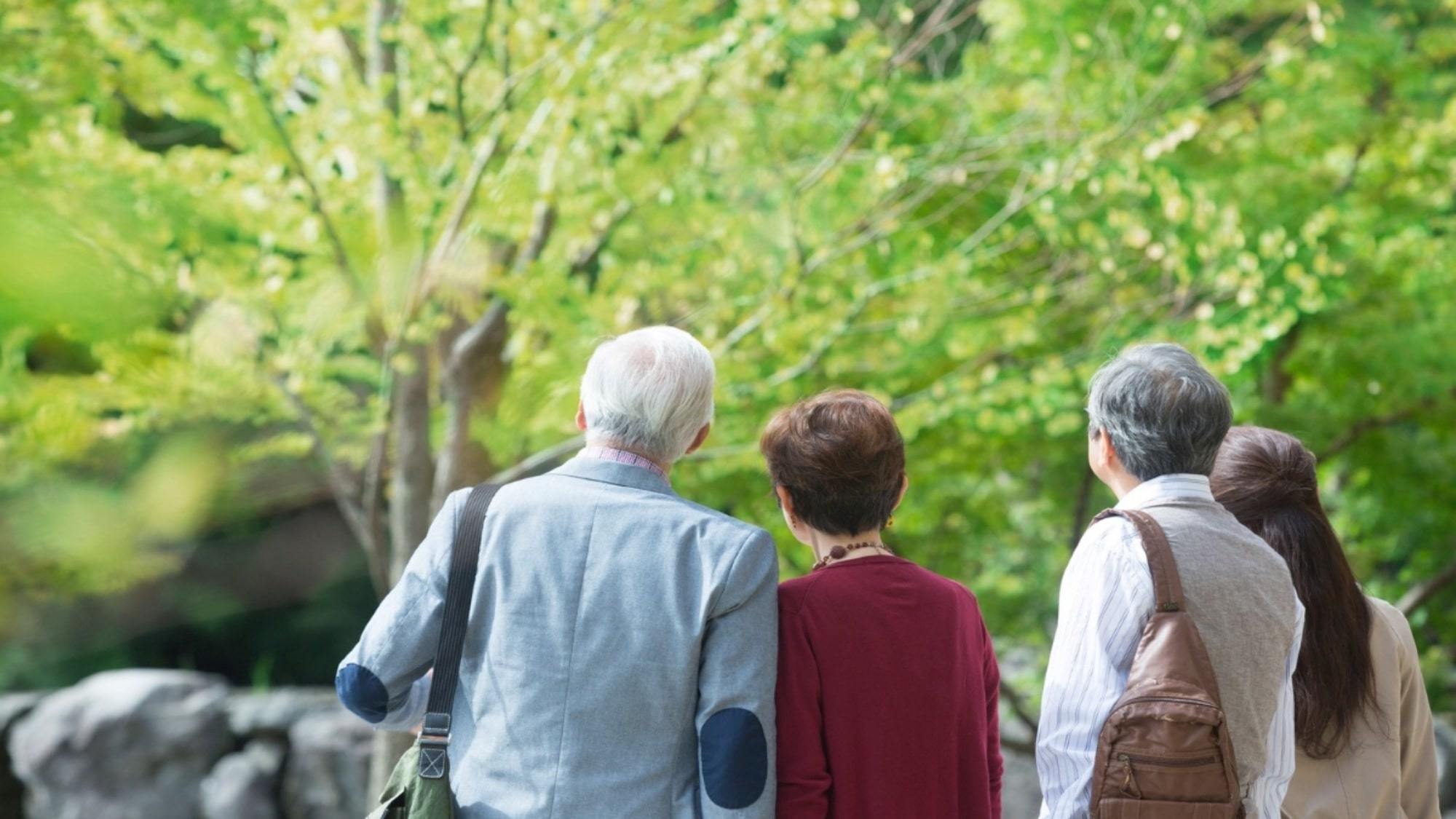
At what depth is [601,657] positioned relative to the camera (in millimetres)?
1729

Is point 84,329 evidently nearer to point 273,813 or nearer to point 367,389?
point 367,389

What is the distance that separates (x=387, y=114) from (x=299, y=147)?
0.56 metres

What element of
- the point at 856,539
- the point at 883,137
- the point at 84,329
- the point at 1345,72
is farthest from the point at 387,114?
the point at 1345,72

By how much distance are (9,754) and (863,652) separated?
8.33 metres

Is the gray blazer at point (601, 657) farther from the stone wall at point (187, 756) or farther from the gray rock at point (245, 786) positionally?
the gray rock at point (245, 786)

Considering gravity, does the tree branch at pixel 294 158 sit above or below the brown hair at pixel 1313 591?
above

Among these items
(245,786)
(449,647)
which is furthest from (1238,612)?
(245,786)

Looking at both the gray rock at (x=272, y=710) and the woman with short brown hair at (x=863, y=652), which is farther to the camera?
the gray rock at (x=272, y=710)

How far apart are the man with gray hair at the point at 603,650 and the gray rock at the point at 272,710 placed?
7.14 metres

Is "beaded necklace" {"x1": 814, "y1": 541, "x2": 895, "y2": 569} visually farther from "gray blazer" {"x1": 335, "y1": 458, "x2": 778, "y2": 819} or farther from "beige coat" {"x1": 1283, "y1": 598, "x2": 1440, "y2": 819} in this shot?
"beige coat" {"x1": 1283, "y1": 598, "x2": 1440, "y2": 819}

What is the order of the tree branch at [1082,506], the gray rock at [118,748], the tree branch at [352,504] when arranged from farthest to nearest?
the gray rock at [118,748]
the tree branch at [1082,506]
the tree branch at [352,504]

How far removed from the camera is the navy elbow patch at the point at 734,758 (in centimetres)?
171

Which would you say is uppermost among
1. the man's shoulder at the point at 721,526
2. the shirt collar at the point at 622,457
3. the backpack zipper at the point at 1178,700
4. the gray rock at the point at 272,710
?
the shirt collar at the point at 622,457

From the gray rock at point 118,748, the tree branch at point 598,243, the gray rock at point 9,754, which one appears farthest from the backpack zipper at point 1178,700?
the gray rock at point 9,754
